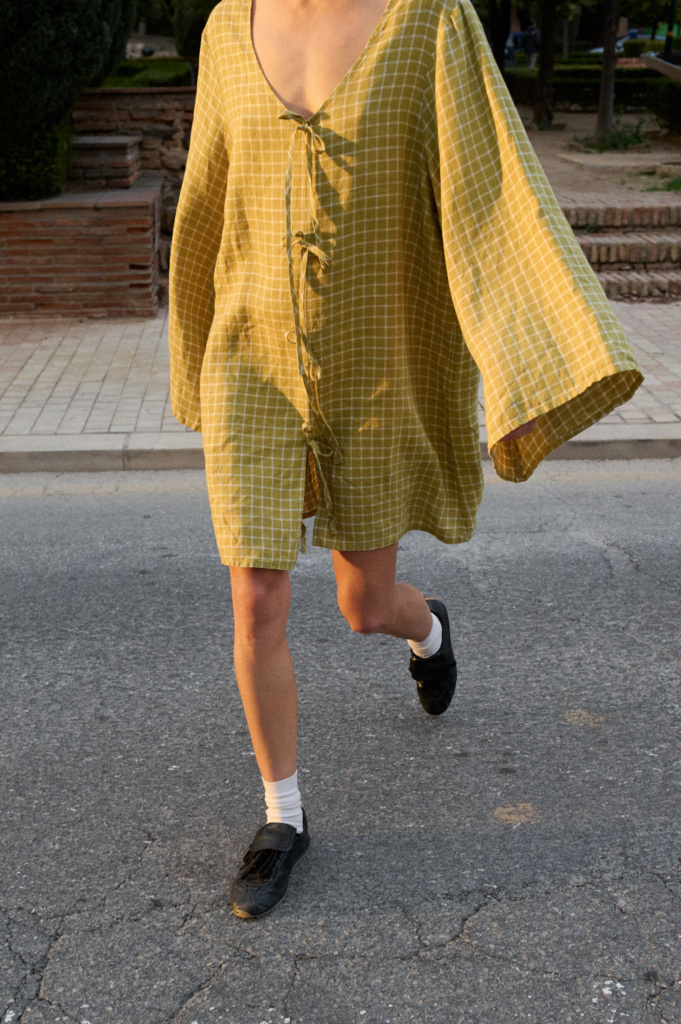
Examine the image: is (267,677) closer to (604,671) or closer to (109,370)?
(604,671)

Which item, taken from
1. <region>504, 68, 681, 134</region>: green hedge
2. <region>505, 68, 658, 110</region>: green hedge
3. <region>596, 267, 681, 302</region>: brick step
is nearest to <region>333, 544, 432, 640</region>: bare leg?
<region>596, 267, 681, 302</region>: brick step

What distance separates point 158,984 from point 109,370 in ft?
18.9

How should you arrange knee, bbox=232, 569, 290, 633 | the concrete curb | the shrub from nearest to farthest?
knee, bbox=232, 569, 290, 633 < the concrete curb < the shrub

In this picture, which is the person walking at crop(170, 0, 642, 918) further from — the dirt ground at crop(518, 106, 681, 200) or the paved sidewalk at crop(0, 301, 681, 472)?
the dirt ground at crop(518, 106, 681, 200)

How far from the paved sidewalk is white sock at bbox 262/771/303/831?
3549 millimetres

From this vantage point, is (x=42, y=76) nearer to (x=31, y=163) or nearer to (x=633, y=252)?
(x=31, y=163)

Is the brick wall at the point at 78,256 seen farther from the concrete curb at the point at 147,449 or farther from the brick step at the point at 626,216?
the brick step at the point at 626,216

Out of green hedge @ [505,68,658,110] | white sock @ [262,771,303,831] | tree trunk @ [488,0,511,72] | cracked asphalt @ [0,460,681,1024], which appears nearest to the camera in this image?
cracked asphalt @ [0,460,681,1024]

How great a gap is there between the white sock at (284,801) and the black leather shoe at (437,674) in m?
0.74

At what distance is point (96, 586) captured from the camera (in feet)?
14.9

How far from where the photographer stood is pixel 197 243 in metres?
2.63

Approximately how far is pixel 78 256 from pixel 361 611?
7.01 meters

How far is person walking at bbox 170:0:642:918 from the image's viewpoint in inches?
89.7

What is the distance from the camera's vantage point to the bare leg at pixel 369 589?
107 inches
